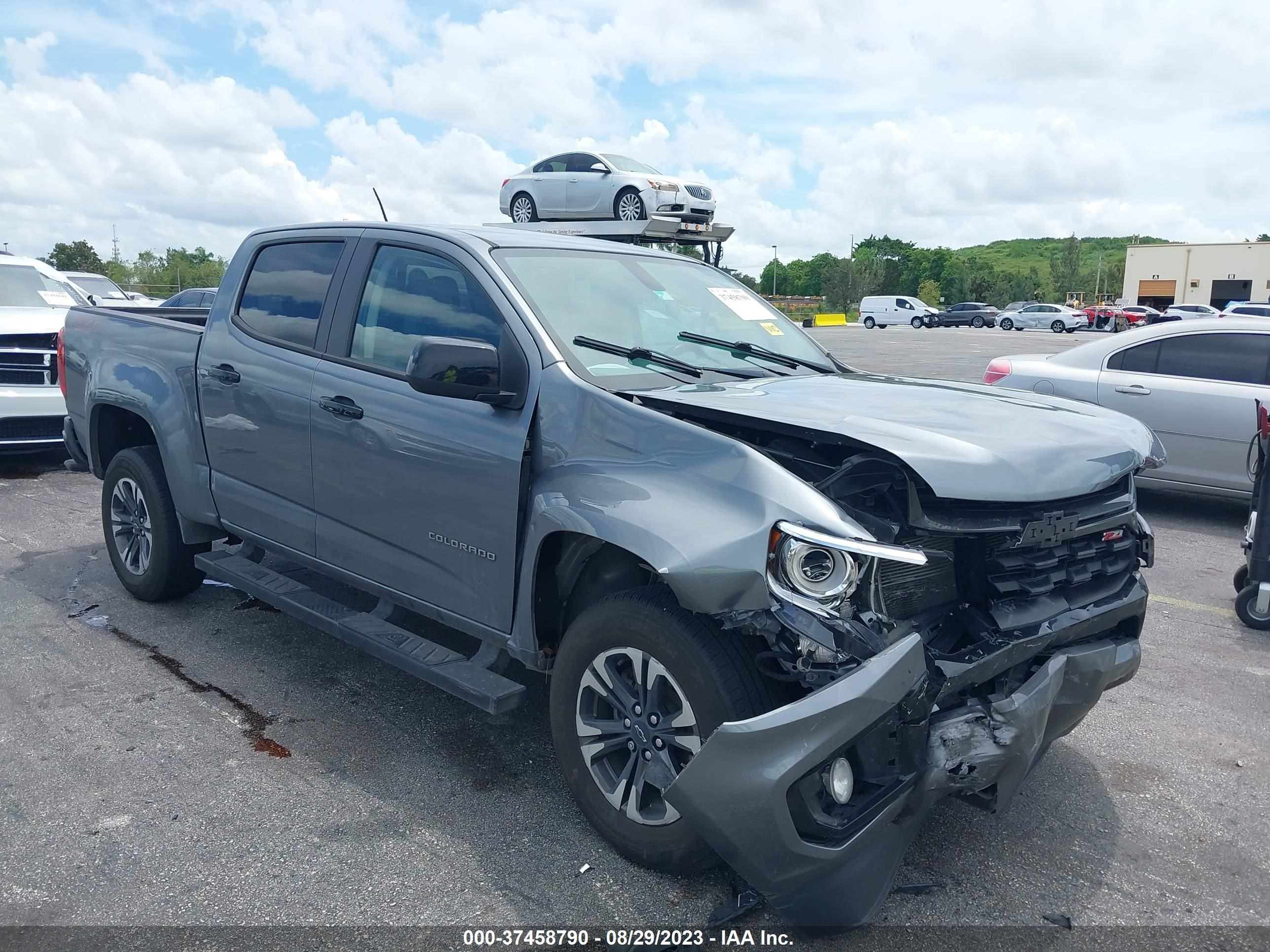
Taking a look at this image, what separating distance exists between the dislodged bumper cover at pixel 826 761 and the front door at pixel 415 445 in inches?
44.5

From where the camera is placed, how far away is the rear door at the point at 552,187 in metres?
16.9

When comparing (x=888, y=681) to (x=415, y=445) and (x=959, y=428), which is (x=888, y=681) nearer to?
(x=959, y=428)

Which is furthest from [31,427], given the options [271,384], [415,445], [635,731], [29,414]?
[635,731]

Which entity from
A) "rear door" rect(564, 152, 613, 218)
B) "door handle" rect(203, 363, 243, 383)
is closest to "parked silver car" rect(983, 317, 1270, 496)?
"door handle" rect(203, 363, 243, 383)

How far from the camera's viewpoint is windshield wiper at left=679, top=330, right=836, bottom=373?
4.12 meters

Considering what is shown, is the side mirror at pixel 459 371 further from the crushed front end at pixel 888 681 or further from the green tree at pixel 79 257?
the green tree at pixel 79 257

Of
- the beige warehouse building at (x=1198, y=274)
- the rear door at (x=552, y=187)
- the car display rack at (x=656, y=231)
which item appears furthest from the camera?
the beige warehouse building at (x=1198, y=274)

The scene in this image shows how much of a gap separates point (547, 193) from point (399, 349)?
13695 millimetres

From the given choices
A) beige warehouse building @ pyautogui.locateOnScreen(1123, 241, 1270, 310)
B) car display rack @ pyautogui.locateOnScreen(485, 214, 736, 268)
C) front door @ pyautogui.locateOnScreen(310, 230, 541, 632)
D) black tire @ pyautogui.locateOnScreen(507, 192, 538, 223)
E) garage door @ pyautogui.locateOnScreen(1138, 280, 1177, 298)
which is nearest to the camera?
front door @ pyautogui.locateOnScreen(310, 230, 541, 632)

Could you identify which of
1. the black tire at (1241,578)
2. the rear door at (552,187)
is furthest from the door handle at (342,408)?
the rear door at (552,187)

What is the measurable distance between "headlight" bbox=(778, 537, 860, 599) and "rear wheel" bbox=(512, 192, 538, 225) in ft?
49.9

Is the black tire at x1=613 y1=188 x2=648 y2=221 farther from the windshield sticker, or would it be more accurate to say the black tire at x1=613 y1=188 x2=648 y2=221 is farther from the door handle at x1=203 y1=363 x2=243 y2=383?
the door handle at x1=203 y1=363 x2=243 y2=383

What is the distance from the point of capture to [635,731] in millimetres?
3041

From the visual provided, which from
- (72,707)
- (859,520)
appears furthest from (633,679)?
(72,707)
